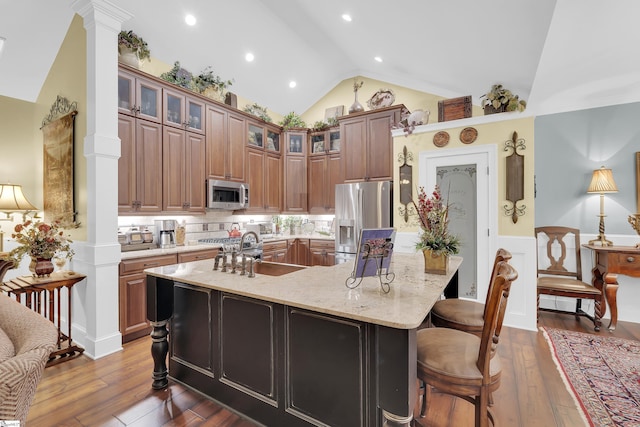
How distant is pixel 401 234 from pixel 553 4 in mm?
2740

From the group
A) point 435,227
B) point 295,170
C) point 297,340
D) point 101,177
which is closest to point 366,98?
point 295,170

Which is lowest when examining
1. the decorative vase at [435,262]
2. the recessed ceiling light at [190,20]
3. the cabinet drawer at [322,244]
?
the cabinet drawer at [322,244]

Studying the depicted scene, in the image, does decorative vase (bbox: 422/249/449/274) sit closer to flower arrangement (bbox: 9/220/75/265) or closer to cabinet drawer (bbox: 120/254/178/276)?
cabinet drawer (bbox: 120/254/178/276)

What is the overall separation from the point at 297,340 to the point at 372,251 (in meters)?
0.63

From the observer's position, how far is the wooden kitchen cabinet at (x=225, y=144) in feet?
13.8

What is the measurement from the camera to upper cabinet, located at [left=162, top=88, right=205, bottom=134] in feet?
12.0

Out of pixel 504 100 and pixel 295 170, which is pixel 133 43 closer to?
pixel 295 170

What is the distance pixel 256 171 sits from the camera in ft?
16.3

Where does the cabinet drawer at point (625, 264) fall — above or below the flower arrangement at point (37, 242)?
below

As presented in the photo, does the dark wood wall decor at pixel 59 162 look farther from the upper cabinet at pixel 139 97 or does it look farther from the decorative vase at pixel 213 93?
the decorative vase at pixel 213 93

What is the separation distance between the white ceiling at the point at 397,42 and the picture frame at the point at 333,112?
31.5 inches

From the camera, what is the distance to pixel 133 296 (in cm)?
310

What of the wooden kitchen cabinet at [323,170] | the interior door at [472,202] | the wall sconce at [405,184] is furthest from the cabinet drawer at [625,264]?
the wooden kitchen cabinet at [323,170]

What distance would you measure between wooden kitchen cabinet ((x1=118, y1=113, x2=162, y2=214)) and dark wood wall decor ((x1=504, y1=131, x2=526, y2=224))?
4163 millimetres
